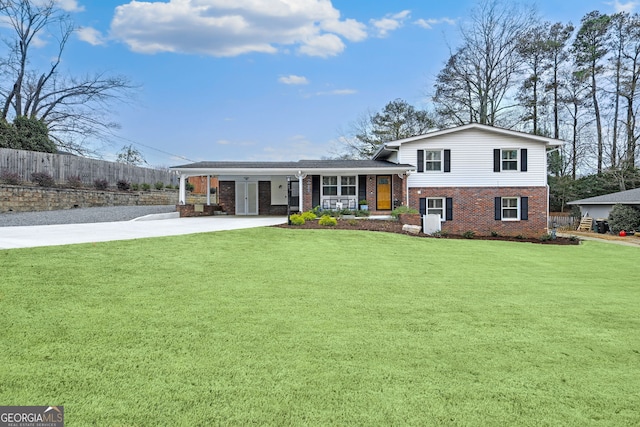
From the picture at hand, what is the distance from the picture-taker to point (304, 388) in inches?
121

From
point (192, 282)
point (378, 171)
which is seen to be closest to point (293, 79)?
point (378, 171)

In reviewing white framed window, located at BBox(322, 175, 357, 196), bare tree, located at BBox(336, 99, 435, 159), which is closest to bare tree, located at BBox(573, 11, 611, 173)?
bare tree, located at BBox(336, 99, 435, 159)

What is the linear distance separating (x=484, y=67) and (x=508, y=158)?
Result: 14515 mm

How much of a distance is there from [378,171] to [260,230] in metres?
8.10

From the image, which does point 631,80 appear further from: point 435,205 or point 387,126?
point 435,205

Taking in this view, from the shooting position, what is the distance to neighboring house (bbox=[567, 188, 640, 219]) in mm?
24406

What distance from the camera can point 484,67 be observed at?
32.3m

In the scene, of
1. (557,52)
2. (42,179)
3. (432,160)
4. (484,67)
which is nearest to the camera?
(42,179)

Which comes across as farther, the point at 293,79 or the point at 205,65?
the point at 293,79

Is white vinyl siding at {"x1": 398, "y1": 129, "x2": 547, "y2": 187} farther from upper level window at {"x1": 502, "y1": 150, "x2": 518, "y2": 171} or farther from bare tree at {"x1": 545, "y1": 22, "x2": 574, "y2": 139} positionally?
bare tree at {"x1": 545, "y1": 22, "x2": 574, "y2": 139}

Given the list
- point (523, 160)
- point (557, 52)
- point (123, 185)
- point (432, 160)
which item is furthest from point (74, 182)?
point (557, 52)

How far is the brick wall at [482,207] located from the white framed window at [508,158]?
1118 mm

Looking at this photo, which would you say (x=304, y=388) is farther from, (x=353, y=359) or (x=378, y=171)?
(x=378, y=171)
